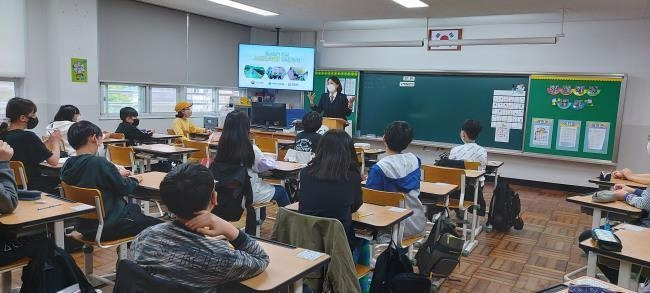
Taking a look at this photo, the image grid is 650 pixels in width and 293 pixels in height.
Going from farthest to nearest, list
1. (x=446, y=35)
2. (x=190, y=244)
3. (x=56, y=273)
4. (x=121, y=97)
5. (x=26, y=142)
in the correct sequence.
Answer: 1. (x=446, y=35)
2. (x=121, y=97)
3. (x=26, y=142)
4. (x=56, y=273)
5. (x=190, y=244)

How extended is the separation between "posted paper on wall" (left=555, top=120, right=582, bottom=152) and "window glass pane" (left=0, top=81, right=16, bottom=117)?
25.2 ft

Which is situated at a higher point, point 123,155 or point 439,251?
point 123,155

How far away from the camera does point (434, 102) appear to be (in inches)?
314

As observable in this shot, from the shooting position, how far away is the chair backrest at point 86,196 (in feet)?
8.37

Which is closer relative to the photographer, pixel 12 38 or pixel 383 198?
pixel 383 198

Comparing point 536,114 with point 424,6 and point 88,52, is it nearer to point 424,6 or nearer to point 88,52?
point 424,6

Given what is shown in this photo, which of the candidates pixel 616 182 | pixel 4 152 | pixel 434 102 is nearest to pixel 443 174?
pixel 616 182

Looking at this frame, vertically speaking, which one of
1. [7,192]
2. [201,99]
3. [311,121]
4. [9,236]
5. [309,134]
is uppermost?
[201,99]

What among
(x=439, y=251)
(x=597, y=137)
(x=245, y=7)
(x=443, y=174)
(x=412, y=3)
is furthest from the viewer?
(x=245, y=7)

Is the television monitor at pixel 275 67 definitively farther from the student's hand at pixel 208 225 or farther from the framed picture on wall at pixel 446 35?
the student's hand at pixel 208 225

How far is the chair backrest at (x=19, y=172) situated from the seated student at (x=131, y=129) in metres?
2.46

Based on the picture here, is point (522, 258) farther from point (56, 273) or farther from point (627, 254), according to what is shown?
point (56, 273)

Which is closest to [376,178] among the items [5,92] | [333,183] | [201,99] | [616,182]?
[333,183]

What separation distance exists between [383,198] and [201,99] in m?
6.41
